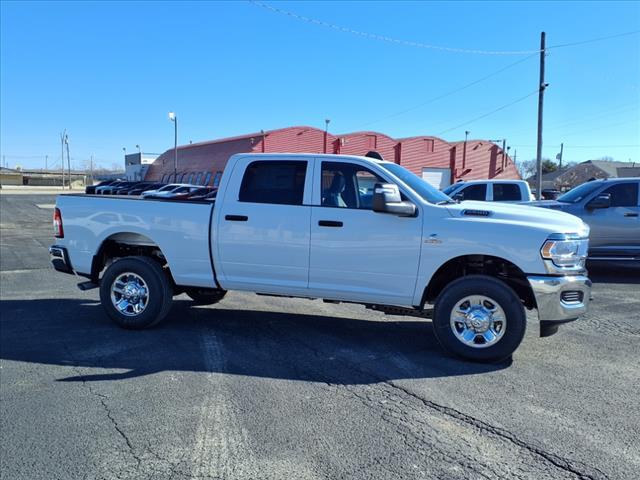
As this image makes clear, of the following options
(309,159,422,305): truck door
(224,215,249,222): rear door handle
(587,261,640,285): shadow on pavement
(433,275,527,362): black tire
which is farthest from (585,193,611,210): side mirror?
(224,215,249,222): rear door handle

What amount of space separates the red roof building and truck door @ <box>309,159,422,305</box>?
35.4 m

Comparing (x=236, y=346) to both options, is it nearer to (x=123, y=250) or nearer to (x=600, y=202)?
(x=123, y=250)

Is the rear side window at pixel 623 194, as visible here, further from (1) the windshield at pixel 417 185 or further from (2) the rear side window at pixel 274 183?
(2) the rear side window at pixel 274 183

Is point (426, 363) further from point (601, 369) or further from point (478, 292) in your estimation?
point (601, 369)

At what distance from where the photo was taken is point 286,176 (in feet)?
17.8

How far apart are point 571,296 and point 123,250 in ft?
17.2

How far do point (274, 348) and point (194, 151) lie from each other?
180 feet

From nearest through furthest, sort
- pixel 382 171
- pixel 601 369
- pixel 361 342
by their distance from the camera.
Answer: pixel 601 369, pixel 382 171, pixel 361 342

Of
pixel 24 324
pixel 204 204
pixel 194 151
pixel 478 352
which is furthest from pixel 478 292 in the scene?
pixel 194 151

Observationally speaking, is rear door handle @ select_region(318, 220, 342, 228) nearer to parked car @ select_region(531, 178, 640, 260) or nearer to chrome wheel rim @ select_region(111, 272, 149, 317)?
chrome wheel rim @ select_region(111, 272, 149, 317)

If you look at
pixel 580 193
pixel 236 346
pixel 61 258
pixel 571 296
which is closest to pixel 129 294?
pixel 61 258

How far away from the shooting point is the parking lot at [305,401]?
3064 mm

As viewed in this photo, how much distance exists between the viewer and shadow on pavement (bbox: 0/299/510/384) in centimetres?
461

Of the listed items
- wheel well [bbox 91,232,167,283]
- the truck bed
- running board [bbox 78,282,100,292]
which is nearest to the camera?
the truck bed
